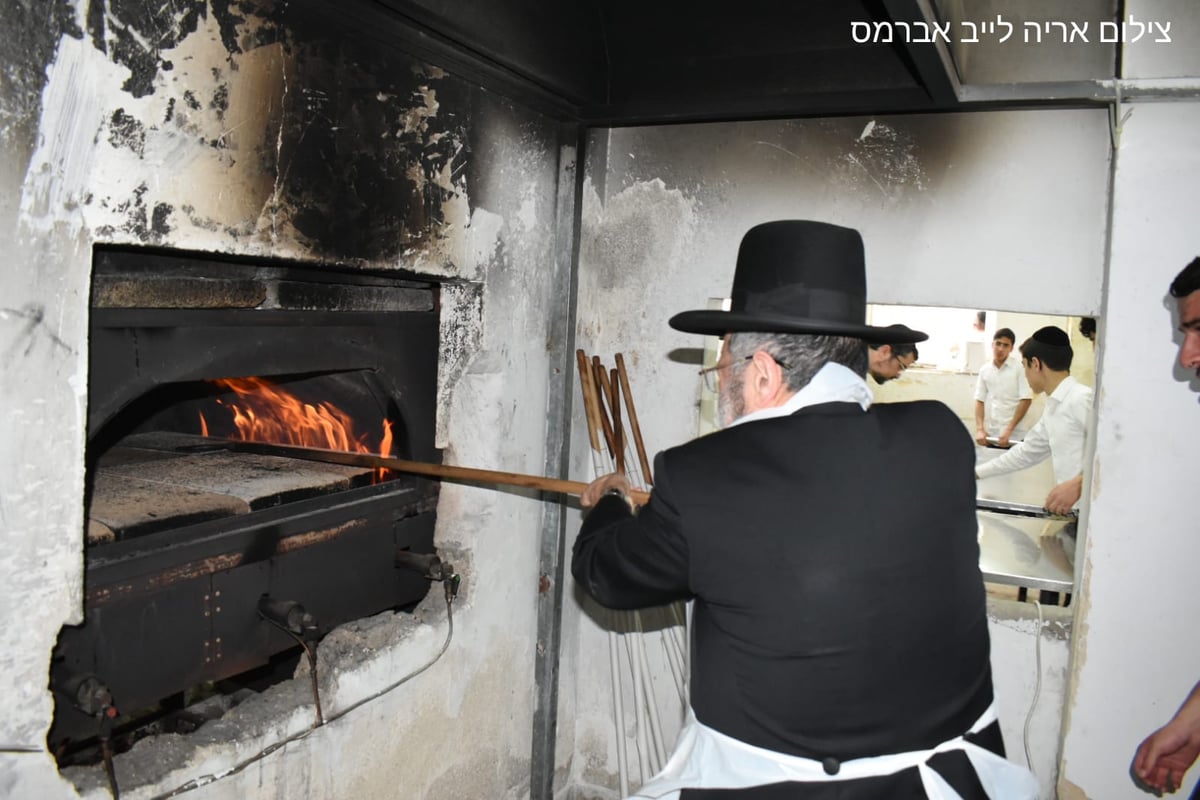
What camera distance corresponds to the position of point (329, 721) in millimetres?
2438

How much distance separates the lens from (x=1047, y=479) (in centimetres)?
706

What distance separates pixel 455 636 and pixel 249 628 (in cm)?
85

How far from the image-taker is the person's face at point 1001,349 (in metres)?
6.66

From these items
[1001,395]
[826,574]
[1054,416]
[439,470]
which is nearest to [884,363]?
[1054,416]

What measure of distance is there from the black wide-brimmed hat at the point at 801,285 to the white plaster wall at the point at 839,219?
1145 millimetres

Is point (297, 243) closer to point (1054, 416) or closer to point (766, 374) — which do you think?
point (766, 374)

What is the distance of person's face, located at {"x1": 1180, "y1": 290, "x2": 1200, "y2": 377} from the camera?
2539mm

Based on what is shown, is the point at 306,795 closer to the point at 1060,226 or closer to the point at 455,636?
the point at 455,636

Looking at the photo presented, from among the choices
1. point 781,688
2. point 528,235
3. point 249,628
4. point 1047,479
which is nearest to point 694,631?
point 781,688

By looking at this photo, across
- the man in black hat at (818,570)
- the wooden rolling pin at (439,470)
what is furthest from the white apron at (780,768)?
the wooden rolling pin at (439,470)

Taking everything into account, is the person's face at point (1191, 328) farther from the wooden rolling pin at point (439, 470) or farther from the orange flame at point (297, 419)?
the orange flame at point (297, 419)

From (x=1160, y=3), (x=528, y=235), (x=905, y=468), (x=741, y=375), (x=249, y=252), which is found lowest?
(x=905, y=468)

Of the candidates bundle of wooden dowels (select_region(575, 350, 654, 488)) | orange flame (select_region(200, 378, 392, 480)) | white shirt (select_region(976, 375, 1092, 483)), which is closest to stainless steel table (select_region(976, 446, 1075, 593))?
white shirt (select_region(976, 375, 1092, 483))

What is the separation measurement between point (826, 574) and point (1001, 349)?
18.6ft
